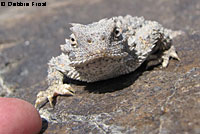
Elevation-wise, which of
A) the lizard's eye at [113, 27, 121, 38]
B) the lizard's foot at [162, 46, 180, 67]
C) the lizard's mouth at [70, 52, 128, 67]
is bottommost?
the lizard's foot at [162, 46, 180, 67]

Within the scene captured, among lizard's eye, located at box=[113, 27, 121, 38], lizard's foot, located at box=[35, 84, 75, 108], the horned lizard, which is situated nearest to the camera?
the horned lizard

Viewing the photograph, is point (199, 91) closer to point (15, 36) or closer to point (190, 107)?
point (190, 107)

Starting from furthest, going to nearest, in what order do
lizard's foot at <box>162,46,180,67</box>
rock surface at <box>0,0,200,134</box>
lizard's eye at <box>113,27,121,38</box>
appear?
lizard's foot at <box>162,46,180,67</box>
lizard's eye at <box>113,27,121,38</box>
rock surface at <box>0,0,200,134</box>

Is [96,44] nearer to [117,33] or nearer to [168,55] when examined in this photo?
[117,33]

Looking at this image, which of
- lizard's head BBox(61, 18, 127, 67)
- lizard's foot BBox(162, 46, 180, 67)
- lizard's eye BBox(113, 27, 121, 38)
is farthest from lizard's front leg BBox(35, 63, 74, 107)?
lizard's foot BBox(162, 46, 180, 67)

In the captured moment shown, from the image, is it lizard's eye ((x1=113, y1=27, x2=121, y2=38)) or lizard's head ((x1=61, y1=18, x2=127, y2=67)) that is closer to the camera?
lizard's head ((x1=61, y1=18, x2=127, y2=67))

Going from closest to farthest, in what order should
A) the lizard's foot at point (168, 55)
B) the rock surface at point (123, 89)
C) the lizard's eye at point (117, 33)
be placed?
the rock surface at point (123, 89), the lizard's eye at point (117, 33), the lizard's foot at point (168, 55)

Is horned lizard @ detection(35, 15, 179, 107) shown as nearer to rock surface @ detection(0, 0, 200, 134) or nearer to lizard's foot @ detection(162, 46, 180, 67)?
lizard's foot @ detection(162, 46, 180, 67)

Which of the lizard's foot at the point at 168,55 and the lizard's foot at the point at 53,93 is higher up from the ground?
the lizard's foot at the point at 168,55

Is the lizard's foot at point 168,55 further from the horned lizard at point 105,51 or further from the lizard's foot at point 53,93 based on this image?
the lizard's foot at point 53,93

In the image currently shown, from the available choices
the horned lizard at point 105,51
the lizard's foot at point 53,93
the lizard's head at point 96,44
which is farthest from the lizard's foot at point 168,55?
the lizard's foot at point 53,93
